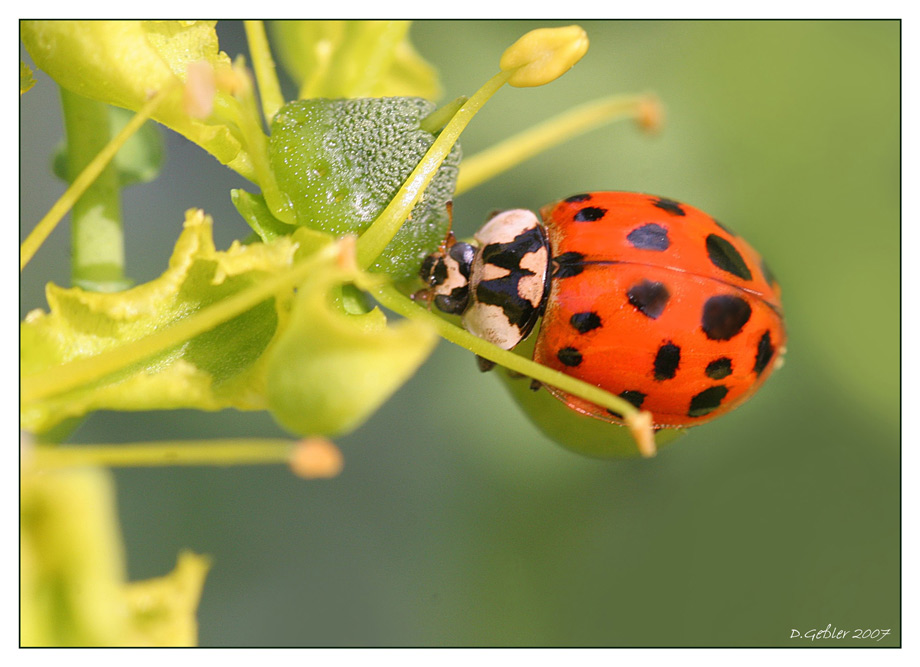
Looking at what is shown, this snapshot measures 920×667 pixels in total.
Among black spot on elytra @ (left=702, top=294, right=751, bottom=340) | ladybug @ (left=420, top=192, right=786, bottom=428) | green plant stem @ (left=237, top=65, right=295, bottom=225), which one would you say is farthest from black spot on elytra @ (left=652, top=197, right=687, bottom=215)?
green plant stem @ (left=237, top=65, right=295, bottom=225)

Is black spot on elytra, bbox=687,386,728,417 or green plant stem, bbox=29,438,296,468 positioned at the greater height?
green plant stem, bbox=29,438,296,468

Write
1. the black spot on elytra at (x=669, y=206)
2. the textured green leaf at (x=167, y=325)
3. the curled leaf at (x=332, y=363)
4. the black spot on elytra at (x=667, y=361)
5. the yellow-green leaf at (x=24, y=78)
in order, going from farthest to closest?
the black spot on elytra at (x=669, y=206) → the black spot on elytra at (x=667, y=361) → the yellow-green leaf at (x=24, y=78) → the textured green leaf at (x=167, y=325) → the curled leaf at (x=332, y=363)

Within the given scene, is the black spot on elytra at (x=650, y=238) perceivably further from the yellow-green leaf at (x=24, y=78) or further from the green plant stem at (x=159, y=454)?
the yellow-green leaf at (x=24, y=78)

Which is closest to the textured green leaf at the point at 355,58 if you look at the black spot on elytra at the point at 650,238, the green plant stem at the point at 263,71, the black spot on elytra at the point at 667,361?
the green plant stem at the point at 263,71

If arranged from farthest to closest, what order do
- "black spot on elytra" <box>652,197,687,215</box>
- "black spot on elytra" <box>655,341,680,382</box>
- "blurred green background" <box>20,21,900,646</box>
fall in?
"blurred green background" <box>20,21,900,646</box> → "black spot on elytra" <box>652,197,687,215</box> → "black spot on elytra" <box>655,341,680,382</box>

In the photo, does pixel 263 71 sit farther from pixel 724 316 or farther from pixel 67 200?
pixel 724 316

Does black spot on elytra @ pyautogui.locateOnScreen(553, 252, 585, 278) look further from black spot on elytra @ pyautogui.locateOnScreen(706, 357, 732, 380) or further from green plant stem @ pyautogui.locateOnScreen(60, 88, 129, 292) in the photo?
green plant stem @ pyautogui.locateOnScreen(60, 88, 129, 292)
